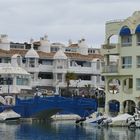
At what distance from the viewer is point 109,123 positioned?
8688cm

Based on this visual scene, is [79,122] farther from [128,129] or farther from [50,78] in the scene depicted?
[50,78]

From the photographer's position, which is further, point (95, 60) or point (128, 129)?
point (95, 60)

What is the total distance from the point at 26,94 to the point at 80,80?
57.3ft

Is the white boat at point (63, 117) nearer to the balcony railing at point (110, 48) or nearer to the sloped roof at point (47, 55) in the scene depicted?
the balcony railing at point (110, 48)

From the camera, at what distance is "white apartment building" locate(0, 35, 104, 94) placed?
12394cm

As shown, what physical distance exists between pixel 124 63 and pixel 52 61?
34.1 metres

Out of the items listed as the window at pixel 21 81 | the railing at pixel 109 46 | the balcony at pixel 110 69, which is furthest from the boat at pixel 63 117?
the railing at pixel 109 46

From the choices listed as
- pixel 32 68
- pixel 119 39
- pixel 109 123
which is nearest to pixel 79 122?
pixel 109 123

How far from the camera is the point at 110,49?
316 ft

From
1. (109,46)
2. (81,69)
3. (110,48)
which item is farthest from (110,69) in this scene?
(81,69)

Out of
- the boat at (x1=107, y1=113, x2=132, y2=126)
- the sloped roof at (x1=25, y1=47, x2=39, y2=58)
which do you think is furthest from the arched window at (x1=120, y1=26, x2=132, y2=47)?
the sloped roof at (x1=25, y1=47, x2=39, y2=58)

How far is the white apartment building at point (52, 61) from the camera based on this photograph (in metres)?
124

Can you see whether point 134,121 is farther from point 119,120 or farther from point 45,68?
point 45,68

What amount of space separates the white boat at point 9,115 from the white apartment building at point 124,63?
41.0ft
